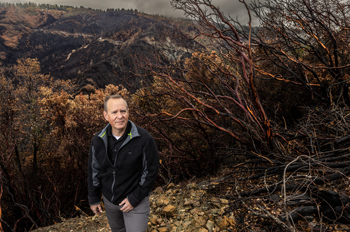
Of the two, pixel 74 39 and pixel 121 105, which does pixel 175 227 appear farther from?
pixel 74 39

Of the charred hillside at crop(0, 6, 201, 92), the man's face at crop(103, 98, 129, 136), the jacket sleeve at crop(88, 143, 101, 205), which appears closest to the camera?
the man's face at crop(103, 98, 129, 136)

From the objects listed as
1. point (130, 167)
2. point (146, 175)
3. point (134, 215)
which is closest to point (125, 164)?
point (130, 167)

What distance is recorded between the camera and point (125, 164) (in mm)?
1605

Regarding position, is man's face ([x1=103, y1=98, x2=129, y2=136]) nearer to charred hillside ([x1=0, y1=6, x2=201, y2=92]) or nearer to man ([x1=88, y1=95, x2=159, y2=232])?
man ([x1=88, y1=95, x2=159, y2=232])

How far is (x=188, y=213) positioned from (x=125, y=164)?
50.3 inches

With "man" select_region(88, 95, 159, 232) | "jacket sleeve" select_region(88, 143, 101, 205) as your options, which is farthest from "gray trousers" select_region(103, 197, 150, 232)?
"jacket sleeve" select_region(88, 143, 101, 205)

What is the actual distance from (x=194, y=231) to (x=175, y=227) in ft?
0.86

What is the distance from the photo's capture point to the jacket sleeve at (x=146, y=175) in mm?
1591

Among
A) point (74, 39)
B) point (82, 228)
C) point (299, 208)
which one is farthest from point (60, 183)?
point (74, 39)

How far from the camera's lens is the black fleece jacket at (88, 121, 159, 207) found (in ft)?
5.27

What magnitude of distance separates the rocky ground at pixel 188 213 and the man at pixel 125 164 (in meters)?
0.73

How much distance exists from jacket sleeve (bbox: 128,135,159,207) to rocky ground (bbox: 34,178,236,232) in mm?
907

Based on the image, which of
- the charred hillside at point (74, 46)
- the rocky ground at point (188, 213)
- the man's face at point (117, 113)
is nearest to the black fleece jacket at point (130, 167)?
the man's face at point (117, 113)

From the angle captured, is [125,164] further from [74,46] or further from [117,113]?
[74,46]
